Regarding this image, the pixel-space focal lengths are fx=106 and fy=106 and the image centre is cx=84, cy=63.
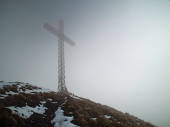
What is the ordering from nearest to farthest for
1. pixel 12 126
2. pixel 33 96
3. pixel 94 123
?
pixel 12 126
pixel 94 123
pixel 33 96

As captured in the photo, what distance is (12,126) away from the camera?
528 centimetres

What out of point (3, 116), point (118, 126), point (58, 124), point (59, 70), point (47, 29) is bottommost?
point (118, 126)

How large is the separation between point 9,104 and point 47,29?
90.0 ft

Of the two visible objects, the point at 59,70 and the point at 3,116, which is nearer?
the point at 3,116

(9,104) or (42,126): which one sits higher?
(9,104)

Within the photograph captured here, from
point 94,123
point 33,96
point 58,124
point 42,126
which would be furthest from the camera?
point 33,96

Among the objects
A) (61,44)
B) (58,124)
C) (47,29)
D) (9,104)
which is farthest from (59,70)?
(58,124)

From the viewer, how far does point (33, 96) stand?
1235 centimetres

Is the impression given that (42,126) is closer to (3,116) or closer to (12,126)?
(12,126)

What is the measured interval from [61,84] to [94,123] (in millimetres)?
23275

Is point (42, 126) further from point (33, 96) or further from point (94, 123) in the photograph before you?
point (33, 96)

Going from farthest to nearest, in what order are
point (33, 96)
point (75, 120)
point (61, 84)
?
1. point (61, 84)
2. point (33, 96)
3. point (75, 120)

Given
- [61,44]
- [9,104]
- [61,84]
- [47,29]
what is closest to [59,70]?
[61,84]

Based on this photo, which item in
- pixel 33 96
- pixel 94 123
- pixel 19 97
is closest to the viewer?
pixel 94 123
